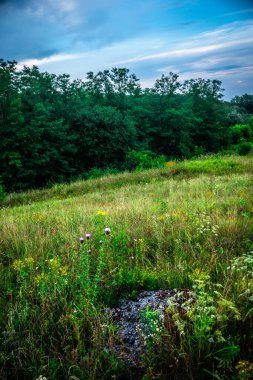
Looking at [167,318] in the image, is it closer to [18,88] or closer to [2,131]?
[2,131]

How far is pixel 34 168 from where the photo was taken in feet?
91.9

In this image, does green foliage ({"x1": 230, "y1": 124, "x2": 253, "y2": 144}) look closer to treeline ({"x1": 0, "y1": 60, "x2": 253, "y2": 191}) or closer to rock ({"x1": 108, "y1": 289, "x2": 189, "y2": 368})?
treeline ({"x1": 0, "y1": 60, "x2": 253, "y2": 191})

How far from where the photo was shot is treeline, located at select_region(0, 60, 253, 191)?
1063 inches

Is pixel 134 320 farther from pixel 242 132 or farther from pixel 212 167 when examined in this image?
pixel 242 132

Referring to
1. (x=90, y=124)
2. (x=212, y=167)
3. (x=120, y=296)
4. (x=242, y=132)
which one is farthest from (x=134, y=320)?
(x=242, y=132)

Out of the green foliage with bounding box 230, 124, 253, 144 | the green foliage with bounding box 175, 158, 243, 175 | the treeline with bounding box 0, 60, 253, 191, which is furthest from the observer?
the green foliage with bounding box 230, 124, 253, 144

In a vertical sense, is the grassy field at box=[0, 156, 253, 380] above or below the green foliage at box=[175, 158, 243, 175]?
above

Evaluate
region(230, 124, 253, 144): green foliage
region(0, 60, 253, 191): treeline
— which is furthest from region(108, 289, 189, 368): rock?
region(230, 124, 253, 144): green foliage

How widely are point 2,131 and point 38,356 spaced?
27.1m

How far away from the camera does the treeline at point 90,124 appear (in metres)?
27.0

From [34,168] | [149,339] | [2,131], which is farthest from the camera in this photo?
[34,168]

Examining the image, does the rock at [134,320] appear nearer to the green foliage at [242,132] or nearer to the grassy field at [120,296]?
the grassy field at [120,296]

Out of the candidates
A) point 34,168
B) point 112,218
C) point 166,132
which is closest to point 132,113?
point 166,132

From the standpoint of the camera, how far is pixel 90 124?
104 feet
